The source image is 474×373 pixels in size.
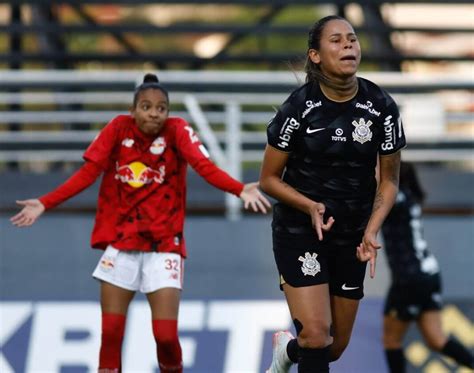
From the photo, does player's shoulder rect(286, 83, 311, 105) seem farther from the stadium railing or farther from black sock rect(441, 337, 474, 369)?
the stadium railing

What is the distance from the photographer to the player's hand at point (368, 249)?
6519 mm

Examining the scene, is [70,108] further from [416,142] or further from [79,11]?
[416,142]

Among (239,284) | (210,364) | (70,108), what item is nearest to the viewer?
(210,364)

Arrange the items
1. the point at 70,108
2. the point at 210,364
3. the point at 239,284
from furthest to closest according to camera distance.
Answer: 1. the point at 70,108
2. the point at 239,284
3. the point at 210,364

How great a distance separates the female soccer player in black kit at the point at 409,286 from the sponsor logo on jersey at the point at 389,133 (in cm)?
311

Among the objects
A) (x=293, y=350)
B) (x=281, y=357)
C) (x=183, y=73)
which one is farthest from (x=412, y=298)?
(x=183, y=73)

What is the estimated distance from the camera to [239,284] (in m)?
10.8

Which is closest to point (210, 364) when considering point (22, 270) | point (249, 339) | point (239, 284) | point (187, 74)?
point (249, 339)

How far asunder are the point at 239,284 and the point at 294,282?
3968 mm

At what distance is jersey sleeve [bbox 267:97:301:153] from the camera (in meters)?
6.63

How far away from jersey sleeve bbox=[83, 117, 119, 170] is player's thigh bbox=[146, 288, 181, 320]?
2.72ft

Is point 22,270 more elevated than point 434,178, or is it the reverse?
point 434,178

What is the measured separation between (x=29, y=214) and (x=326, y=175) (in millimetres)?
1924

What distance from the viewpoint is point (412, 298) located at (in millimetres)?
9797
